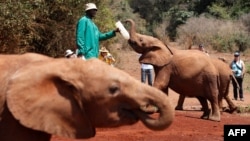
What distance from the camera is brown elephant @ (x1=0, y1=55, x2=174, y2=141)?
438cm

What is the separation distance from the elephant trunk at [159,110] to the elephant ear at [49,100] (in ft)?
1.36

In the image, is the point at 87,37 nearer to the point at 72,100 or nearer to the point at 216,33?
the point at 72,100

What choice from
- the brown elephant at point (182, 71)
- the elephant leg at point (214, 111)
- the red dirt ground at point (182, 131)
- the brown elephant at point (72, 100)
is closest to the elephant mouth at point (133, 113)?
the brown elephant at point (72, 100)

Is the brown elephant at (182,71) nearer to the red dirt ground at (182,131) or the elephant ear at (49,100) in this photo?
the red dirt ground at (182,131)

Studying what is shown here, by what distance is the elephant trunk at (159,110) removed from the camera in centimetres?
448

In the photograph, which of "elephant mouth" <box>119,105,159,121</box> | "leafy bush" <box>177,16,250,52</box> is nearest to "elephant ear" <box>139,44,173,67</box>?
"elephant mouth" <box>119,105,159,121</box>

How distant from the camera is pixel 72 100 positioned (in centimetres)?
448

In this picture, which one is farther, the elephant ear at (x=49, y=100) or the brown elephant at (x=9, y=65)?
the brown elephant at (x=9, y=65)

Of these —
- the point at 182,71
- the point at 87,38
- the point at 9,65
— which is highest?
the point at 9,65

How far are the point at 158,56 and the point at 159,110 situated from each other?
26.9 ft

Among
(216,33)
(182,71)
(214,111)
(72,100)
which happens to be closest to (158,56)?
(182,71)

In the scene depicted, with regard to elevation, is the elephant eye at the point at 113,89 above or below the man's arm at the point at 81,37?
above

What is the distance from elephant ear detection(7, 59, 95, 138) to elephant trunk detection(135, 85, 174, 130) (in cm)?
41

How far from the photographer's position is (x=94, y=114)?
14.9 ft
